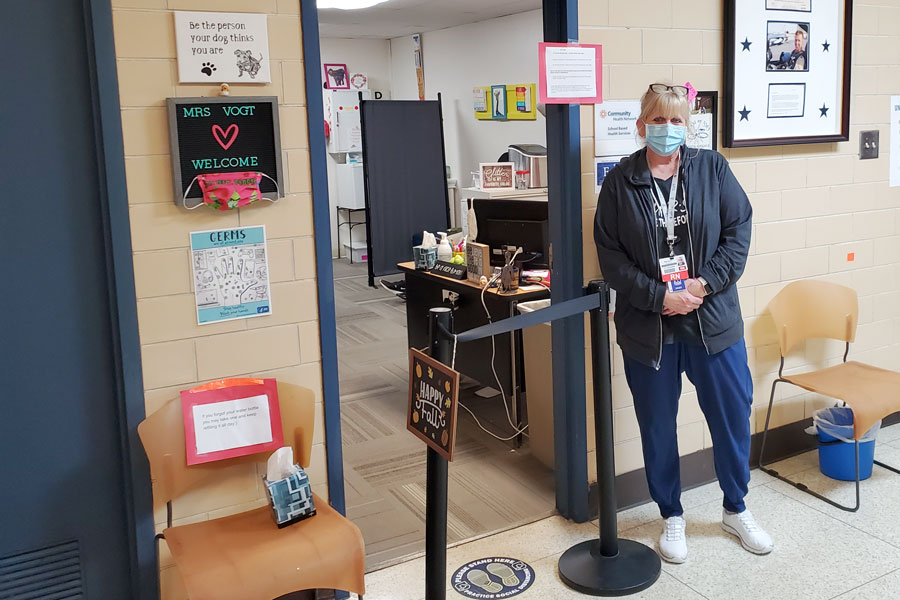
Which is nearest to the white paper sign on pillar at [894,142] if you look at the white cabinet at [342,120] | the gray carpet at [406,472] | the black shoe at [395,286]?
the gray carpet at [406,472]

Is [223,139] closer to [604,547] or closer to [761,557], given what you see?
[604,547]

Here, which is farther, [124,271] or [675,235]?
[675,235]

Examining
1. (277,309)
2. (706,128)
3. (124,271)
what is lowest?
(277,309)

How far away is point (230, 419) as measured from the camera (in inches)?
98.0

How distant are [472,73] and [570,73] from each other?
591 cm

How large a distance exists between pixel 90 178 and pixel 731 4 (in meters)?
2.45

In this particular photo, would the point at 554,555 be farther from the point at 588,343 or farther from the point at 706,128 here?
the point at 706,128

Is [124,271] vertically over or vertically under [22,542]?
over

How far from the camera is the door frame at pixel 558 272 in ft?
8.38

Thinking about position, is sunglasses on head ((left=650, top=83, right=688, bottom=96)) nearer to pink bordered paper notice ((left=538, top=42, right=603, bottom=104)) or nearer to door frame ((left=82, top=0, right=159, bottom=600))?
pink bordered paper notice ((left=538, top=42, right=603, bottom=104))

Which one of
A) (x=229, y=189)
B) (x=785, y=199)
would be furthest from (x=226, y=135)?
(x=785, y=199)

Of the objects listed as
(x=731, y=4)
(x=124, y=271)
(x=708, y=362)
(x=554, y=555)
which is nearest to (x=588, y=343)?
(x=708, y=362)

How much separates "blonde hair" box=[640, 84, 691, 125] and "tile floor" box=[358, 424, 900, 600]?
5.05ft

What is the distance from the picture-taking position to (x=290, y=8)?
2473mm
